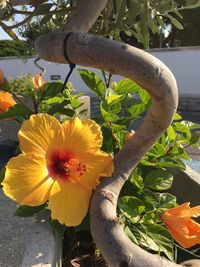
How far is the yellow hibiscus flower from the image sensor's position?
34.5 inches

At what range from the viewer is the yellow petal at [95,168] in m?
0.94

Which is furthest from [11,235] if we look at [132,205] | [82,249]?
[132,205]

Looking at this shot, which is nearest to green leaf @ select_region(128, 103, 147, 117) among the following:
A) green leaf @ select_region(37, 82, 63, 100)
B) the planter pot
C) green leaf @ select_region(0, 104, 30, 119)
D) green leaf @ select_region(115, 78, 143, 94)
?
green leaf @ select_region(115, 78, 143, 94)

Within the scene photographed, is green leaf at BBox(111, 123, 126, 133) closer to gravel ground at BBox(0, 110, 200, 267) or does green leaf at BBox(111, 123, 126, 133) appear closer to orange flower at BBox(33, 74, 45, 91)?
orange flower at BBox(33, 74, 45, 91)

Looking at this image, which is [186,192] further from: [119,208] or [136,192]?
[119,208]

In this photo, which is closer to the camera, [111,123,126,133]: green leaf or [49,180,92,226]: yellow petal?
[49,180,92,226]: yellow petal

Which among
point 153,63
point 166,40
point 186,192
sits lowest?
point 166,40

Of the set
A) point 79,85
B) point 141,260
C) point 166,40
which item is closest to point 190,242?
point 141,260

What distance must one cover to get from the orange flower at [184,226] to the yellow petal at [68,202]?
0.68ft

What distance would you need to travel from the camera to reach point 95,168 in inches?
37.2

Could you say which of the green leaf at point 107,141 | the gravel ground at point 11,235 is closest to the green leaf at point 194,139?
the green leaf at point 107,141

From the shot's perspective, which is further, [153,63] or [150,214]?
[150,214]

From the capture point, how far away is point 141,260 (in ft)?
2.58

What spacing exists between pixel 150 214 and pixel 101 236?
414 millimetres
